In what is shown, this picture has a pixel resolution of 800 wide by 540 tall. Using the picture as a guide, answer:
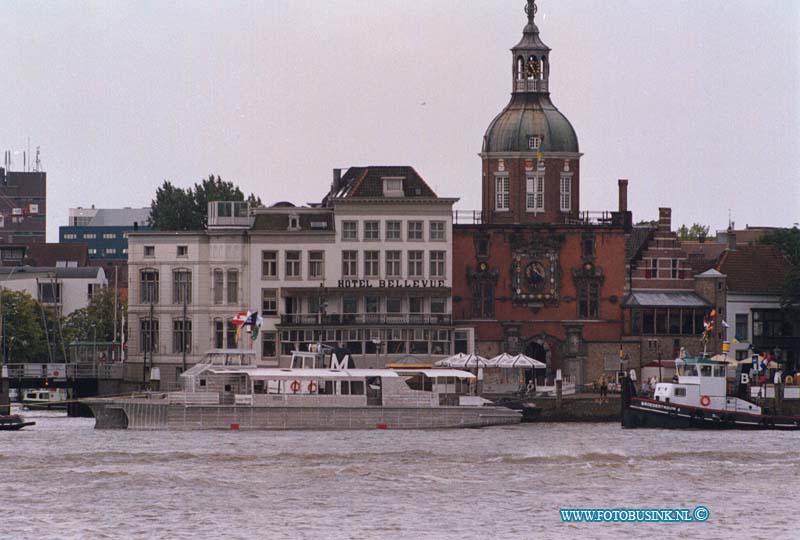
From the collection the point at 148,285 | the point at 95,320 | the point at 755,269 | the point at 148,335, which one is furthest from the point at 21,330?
the point at 755,269

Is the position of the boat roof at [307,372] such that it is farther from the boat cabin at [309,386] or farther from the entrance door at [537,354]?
Result: the entrance door at [537,354]

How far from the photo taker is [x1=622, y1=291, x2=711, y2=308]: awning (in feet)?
453

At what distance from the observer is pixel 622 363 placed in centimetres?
13712

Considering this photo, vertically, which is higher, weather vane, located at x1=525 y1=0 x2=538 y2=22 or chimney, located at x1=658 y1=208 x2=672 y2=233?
weather vane, located at x1=525 y1=0 x2=538 y2=22

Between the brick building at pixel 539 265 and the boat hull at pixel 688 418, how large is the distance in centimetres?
2062

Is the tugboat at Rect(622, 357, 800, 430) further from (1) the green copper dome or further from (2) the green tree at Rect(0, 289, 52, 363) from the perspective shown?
(2) the green tree at Rect(0, 289, 52, 363)

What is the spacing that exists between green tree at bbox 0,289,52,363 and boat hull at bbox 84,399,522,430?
168 feet

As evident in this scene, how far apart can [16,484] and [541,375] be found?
58.5m

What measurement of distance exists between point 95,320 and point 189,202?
2407 cm

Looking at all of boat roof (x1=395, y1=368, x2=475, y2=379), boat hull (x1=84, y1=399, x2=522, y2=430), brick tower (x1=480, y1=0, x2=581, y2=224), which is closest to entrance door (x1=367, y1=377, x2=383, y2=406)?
boat hull (x1=84, y1=399, x2=522, y2=430)

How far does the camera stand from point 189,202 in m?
192

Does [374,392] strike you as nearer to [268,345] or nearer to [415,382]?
[415,382]

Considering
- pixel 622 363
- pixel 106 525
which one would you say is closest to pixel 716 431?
pixel 622 363

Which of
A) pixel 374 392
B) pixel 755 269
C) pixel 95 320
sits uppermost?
pixel 755 269
